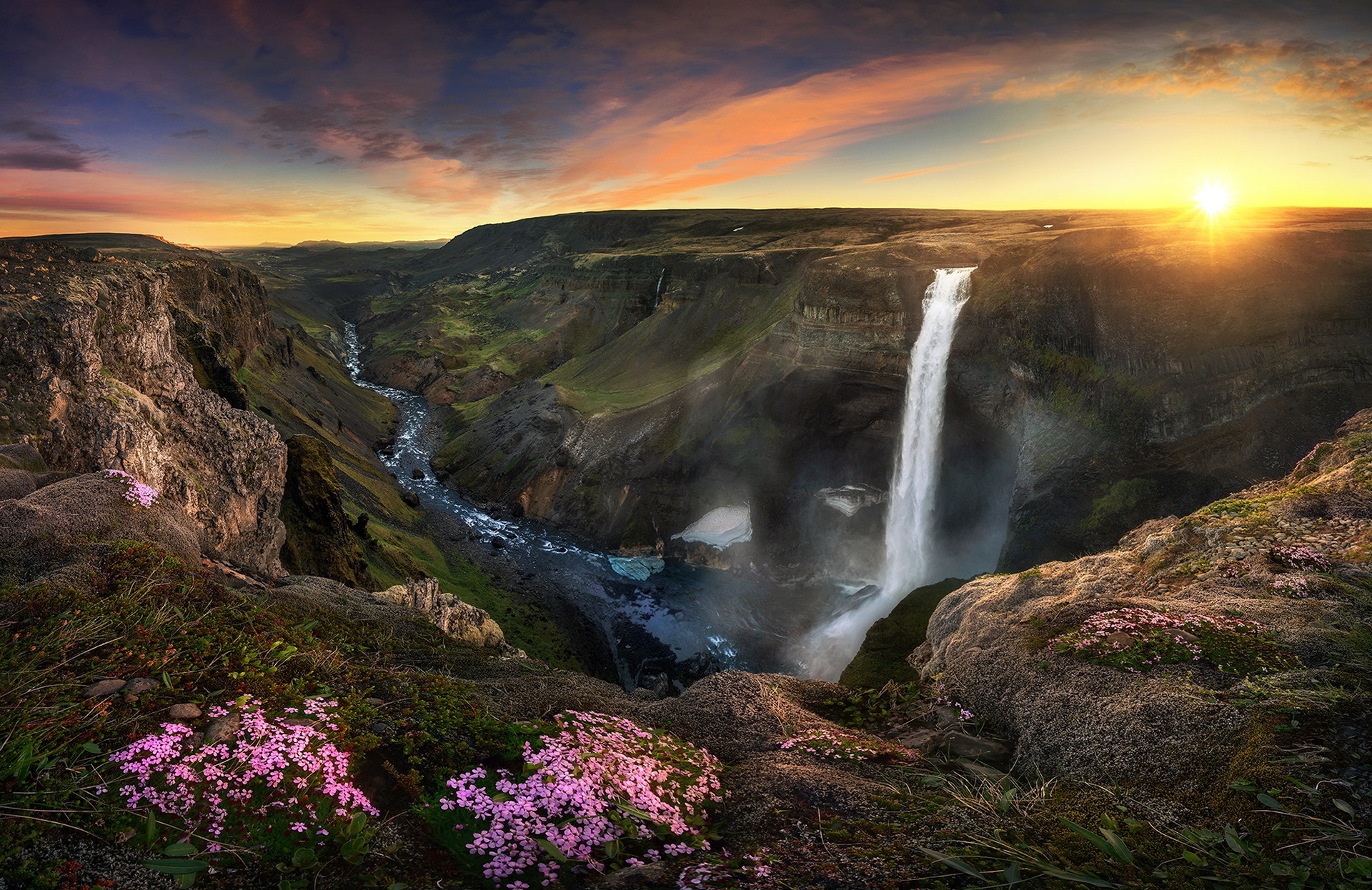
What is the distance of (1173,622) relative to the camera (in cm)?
1128

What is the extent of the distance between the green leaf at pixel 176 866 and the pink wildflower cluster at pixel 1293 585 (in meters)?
17.4

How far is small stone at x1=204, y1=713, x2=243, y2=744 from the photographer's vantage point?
22.8 ft

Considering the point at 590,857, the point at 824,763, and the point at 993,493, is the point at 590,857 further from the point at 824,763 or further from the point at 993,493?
the point at 993,493

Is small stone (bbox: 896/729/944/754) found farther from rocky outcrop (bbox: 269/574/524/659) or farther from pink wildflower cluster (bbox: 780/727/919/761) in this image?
rocky outcrop (bbox: 269/574/524/659)

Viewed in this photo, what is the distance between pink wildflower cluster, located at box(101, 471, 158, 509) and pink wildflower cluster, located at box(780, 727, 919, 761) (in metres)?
13.3

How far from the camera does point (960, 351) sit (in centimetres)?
4303

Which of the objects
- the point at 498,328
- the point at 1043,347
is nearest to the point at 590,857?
the point at 1043,347

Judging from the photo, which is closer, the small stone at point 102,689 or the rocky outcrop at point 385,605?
the small stone at point 102,689

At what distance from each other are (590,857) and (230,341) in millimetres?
70631

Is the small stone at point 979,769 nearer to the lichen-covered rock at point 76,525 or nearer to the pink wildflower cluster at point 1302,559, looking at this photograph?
the pink wildflower cluster at point 1302,559

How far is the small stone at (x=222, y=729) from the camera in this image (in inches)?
274

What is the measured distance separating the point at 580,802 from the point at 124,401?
18.1m

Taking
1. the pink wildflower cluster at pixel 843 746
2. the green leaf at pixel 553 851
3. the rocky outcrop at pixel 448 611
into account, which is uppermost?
the green leaf at pixel 553 851

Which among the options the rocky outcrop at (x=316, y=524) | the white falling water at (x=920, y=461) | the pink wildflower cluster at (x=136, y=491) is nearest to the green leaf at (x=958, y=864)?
the pink wildflower cluster at (x=136, y=491)
